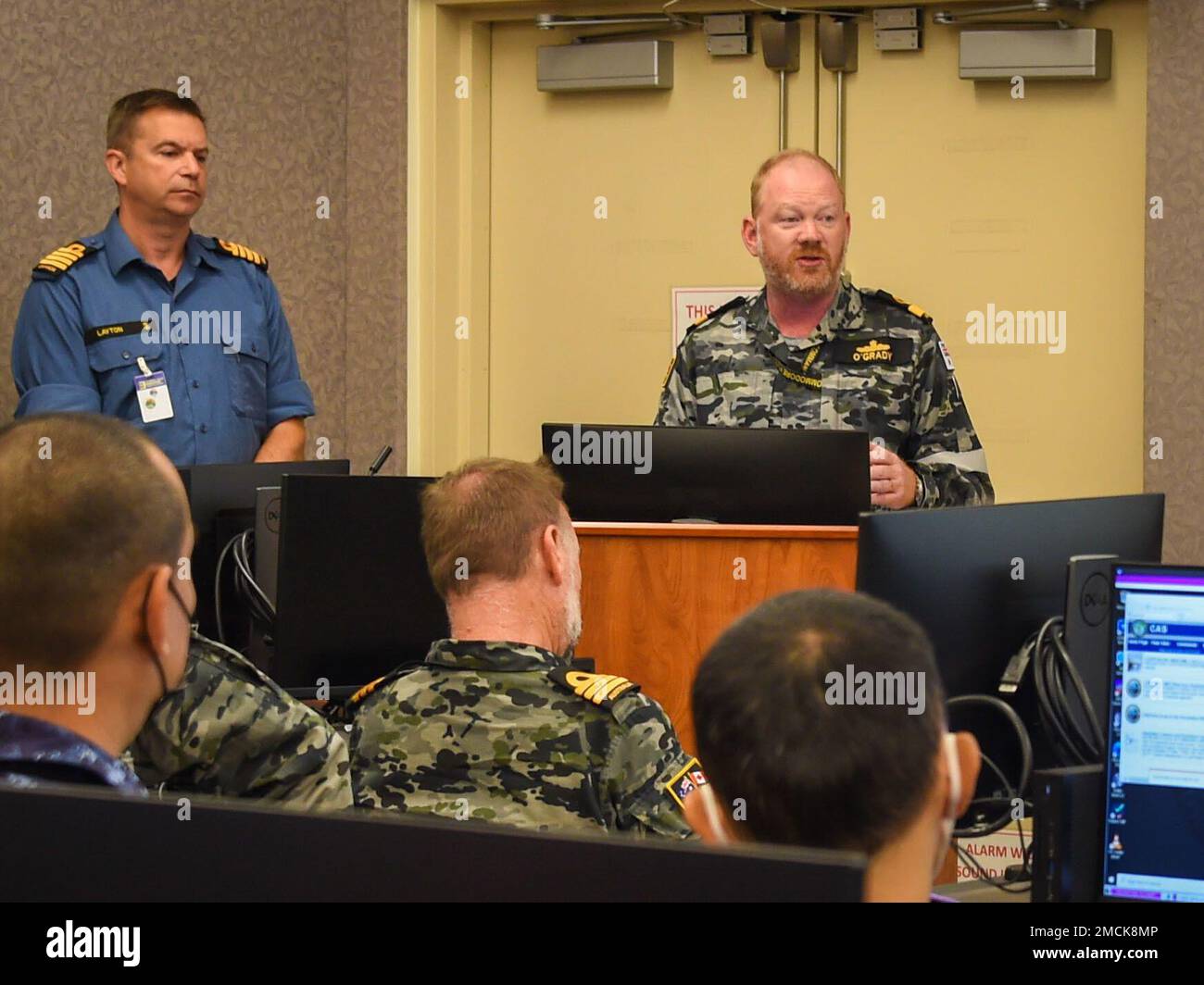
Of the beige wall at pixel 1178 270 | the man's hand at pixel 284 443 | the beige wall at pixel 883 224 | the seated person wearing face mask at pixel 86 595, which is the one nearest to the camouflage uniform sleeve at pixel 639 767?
the seated person wearing face mask at pixel 86 595

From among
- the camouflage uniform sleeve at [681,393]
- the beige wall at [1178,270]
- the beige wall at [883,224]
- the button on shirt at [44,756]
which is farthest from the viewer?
the beige wall at [883,224]

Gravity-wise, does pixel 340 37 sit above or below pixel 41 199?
above

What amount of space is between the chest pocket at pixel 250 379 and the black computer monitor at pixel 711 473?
1.37m

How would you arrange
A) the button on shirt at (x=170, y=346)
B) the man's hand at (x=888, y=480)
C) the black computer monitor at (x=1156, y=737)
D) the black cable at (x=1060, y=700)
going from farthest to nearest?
the button on shirt at (x=170, y=346) → the man's hand at (x=888, y=480) → the black cable at (x=1060, y=700) → the black computer monitor at (x=1156, y=737)

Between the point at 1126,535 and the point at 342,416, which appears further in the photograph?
the point at 342,416

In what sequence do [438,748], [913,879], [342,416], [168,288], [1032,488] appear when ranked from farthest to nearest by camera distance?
[342,416], [1032,488], [168,288], [438,748], [913,879]

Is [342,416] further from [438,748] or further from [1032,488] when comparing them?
[438,748]

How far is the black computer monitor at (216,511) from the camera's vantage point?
9.61ft

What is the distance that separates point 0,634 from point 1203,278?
3.88m

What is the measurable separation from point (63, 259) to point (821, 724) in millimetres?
3467

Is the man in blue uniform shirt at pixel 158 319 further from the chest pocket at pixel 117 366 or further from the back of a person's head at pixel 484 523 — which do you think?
the back of a person's head at pixel 484 523

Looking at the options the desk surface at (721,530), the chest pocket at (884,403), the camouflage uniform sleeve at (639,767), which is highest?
the chest pocket at (884,403)
